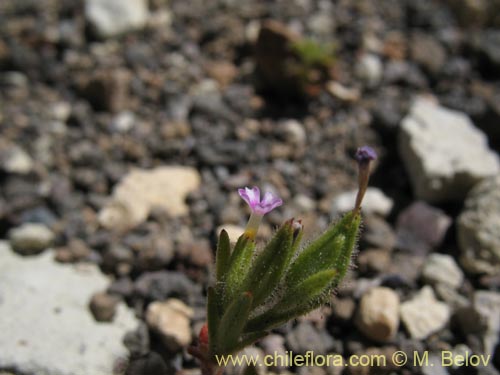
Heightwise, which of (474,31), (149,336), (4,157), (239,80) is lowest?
(149,336)

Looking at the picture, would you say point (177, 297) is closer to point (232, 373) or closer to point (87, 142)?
point (232, 373)

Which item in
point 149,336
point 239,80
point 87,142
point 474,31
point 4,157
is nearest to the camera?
point 149,336

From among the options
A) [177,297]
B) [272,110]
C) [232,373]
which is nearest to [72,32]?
[272,110]

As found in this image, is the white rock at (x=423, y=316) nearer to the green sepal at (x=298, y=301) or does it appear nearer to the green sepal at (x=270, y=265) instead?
the green sepal at (x=298, y=301)

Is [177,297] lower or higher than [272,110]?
lower

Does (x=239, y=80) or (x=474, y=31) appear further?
(x=474, y=31)

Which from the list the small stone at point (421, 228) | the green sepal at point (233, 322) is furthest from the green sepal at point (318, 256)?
the small stone at point (421, 228)
